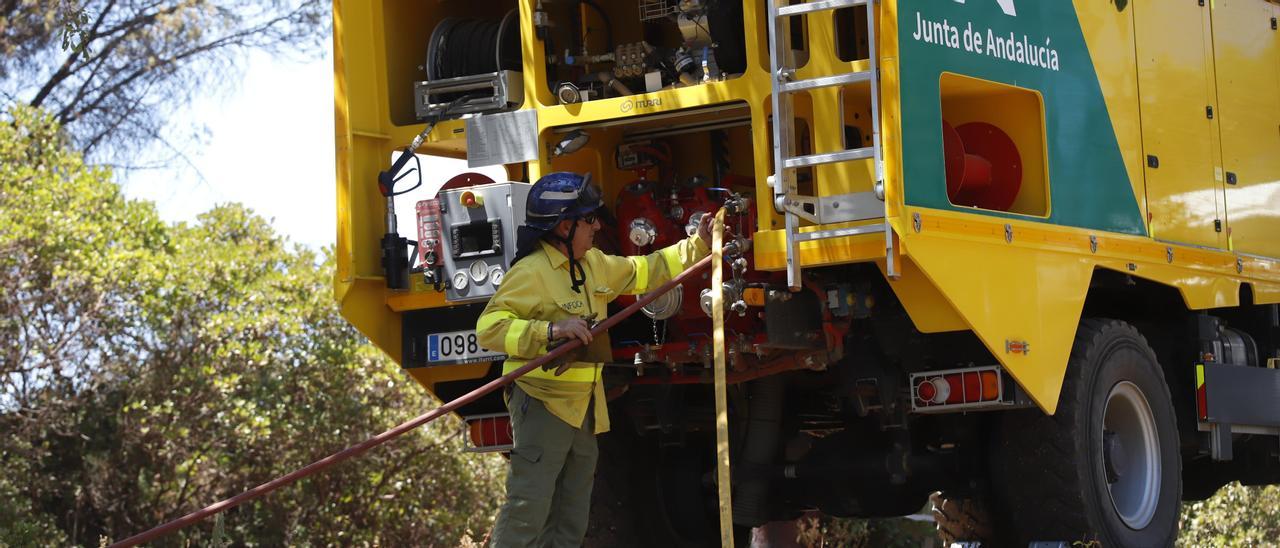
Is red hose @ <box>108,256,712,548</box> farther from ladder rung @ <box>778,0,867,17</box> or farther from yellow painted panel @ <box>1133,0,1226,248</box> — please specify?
yellow painted panel @ <box>1133,0,1226,248</box>

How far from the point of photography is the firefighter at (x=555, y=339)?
19.4 feet

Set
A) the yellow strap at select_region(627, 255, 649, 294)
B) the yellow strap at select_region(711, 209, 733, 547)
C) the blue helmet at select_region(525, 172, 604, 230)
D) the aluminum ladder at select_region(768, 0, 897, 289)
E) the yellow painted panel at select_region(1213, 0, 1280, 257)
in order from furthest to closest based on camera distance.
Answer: the yellow painted panel at select_region(1213, 0, 1280, 257), the yellow strap at select_region(627, 255, 649, 294), the blue helmet at select_region(525, 172, 604, 230), the aluminum ladder at select_region(768, 0, 897, 289), the yellow strap at select_region(711, 209, 733, 547)

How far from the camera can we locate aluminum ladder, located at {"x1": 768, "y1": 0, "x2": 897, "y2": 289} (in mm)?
5723

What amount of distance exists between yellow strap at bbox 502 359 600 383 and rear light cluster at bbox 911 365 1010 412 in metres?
1.31

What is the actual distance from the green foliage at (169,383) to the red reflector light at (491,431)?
144 inches

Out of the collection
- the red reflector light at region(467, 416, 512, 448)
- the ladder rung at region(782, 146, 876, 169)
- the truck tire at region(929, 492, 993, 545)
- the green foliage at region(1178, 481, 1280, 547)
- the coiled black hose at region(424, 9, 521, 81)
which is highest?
the coiled black hose at region(424, 9, 521, 81)

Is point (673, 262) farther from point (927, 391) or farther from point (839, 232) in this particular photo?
point (927, 391)

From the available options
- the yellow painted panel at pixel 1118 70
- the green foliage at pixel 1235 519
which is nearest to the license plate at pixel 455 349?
the yellow painted panel at pixel 1118 70

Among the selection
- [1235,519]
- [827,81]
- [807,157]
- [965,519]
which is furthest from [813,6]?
[1235,519]

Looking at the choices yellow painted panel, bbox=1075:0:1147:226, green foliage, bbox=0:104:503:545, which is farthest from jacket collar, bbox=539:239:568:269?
green foliage, bbox=0:104:503:545

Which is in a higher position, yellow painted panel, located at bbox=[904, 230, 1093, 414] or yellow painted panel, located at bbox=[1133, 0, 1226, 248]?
yellow painted panel, located at bbox=[1133, 0, 1226, 248]

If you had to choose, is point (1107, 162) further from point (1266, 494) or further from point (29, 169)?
point (29, 169)

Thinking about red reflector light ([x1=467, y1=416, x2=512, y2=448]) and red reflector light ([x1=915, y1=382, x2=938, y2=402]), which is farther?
red reflector light ([x1=467, y1=416, x2=512, y2=448])

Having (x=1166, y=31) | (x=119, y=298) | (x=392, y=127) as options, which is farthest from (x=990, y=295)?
(x=119, y=298)
